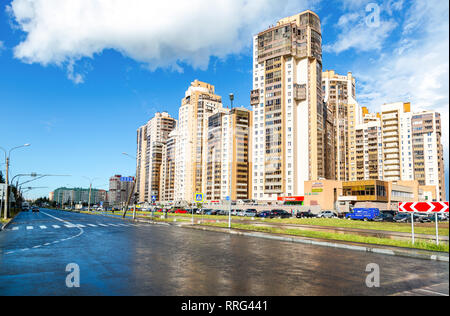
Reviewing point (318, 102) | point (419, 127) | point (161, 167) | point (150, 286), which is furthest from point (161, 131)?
point (150, 286)

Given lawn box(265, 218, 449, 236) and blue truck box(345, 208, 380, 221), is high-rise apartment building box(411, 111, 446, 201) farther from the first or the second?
lawn box(265, 218, 449, 236)

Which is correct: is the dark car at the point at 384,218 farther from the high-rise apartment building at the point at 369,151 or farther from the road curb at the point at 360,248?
the high-rise apartment building at the point at 369,151

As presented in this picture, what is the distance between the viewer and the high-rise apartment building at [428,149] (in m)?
128

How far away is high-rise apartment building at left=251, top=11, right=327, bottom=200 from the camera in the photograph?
342ft

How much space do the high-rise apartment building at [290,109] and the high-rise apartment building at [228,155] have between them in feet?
77.5

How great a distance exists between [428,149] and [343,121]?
37.5m

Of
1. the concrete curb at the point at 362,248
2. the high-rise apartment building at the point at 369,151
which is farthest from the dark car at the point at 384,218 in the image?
the high-rise apartment building at the point at 369,151

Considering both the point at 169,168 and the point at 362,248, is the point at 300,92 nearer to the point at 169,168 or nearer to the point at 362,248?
the point at 362,248

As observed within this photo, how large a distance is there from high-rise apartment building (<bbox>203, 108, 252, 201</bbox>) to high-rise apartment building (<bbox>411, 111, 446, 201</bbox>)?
6707cm

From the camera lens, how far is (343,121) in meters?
153
